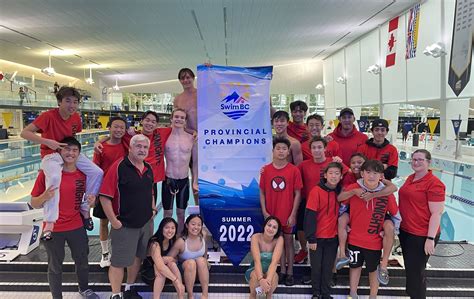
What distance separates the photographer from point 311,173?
3.10 meters

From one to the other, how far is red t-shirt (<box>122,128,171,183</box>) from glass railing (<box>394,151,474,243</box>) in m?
3.92

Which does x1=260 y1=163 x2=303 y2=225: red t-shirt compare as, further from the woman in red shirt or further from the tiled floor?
the woman in red shirt

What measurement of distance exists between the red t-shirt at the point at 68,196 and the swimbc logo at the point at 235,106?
143 centimetres

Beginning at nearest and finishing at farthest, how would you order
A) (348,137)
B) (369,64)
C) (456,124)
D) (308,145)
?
(308,145) → (348,137) → (456,124) → (369,64)

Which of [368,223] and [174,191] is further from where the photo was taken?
[174,191]

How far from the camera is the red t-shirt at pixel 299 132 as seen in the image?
362 centimetres

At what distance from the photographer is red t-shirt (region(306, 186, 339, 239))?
112 inches

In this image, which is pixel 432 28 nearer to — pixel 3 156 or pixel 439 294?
pixel 439 294

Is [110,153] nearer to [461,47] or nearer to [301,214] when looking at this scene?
[301,214]

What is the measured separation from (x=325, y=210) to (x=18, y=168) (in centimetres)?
1104

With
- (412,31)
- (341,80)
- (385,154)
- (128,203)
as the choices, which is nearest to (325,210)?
(385,154)

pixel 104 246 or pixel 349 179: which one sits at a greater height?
pixel 349 179

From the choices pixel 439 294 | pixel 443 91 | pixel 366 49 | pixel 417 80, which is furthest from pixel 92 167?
pixel 366 49

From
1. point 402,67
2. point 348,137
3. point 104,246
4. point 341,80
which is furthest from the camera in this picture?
point 341,80
